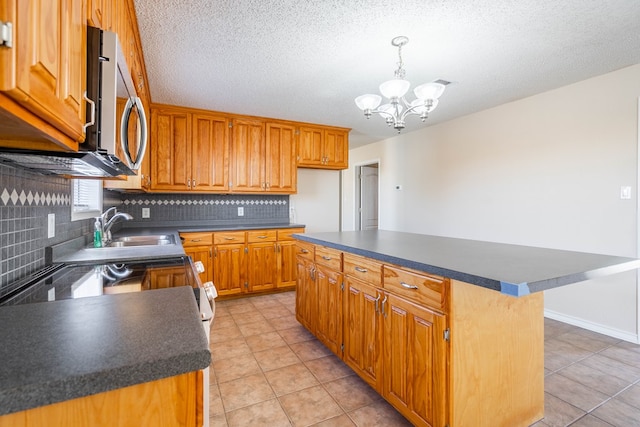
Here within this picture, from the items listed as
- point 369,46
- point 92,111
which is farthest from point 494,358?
point 369,46

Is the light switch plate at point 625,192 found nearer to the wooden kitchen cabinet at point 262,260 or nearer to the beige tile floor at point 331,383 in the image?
the beige tile floor at point 331,383

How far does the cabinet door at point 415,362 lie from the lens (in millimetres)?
1386

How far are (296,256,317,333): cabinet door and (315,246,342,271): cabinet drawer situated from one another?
0.15m

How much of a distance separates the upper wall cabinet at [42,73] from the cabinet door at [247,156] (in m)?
3.13

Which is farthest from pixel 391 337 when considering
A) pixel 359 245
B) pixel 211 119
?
pixel 211 119

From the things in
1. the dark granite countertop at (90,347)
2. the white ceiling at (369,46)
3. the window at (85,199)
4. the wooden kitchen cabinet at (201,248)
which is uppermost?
the white ceiling at (369,46)

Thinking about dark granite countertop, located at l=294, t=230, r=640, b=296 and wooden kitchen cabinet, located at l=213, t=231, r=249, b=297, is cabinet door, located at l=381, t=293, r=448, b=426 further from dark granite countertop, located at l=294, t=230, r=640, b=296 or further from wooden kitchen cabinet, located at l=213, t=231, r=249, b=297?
wooden kitchen cabinet, located at l=213, t=231, r=249, b=297

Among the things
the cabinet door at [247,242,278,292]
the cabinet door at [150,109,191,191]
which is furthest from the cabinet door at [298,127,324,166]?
the cabinet door at [150,109,191,191]

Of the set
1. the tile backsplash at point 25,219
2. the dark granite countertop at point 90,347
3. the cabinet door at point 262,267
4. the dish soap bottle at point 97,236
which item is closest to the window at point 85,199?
the dish soap bottle at point 97,236

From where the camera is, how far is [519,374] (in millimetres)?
1556

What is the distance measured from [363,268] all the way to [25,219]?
160 centimetres

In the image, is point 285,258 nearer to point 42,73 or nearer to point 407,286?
point 407,286

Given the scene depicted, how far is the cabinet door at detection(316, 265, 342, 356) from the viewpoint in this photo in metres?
2.19

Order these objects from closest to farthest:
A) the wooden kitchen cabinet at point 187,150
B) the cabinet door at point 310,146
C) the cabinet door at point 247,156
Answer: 1. the wooden kitchen cabinet at point 187,150
2. the cabinet door at point 247,156
3. the cabinet door at point 310,146
